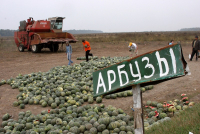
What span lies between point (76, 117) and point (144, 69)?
11.4 ft

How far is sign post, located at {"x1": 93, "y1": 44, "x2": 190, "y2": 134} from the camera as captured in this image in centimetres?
219

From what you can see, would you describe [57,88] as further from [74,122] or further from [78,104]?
[74,122]

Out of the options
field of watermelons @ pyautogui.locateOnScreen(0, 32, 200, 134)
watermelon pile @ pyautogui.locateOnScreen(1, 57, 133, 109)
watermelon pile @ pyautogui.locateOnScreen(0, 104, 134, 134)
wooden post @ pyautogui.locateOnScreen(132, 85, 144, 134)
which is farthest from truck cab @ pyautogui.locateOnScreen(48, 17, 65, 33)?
wooden post @ pyautogui.locateOnScreen(132, 85, 144, 134)

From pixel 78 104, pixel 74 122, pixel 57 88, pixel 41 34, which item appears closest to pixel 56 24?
pixel 41 34

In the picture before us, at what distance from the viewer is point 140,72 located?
2.40 meters

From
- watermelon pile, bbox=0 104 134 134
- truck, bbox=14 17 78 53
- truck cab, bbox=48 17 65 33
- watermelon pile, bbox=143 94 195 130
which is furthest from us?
truck cab, bbox=48 17 65 33

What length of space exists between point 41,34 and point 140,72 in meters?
18.4

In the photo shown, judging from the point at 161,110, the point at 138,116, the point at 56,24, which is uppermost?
the point at 56,24

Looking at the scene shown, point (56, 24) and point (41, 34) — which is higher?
point (56, 24)

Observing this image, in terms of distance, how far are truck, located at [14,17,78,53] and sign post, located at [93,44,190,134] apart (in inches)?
658

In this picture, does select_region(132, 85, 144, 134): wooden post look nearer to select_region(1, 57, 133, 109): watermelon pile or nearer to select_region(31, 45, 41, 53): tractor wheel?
select_region(1, 57, 133, 109): watermelon pile

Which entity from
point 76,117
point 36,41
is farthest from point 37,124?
point 36,41

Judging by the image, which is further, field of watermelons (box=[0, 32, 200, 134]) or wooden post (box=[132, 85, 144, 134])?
field of watermelons (box=[0, 32, 200, 134])

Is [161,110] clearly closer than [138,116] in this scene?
No
